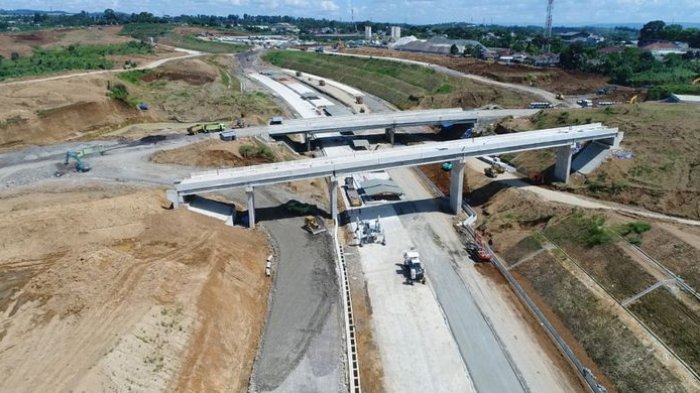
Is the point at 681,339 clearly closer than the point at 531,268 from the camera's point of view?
Yes

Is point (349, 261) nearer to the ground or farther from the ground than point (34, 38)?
nearer to the ground

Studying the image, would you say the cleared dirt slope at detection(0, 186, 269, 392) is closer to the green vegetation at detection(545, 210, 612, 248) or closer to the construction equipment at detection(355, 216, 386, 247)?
the construction equipment at detection(355, 216, 386, 247)

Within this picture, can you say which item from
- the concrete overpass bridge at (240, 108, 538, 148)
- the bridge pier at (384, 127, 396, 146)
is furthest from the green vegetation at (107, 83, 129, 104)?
the bridge pier at (384, 127, 396, 146)

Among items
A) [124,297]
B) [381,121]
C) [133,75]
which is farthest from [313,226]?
[133,75]

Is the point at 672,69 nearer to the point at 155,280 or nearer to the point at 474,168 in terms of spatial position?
the point at 474,168

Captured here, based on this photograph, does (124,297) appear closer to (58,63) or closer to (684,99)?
(58,63)

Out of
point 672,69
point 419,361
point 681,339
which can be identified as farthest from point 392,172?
point 672,69

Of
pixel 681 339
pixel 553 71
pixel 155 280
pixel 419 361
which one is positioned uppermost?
pixel 553 71
